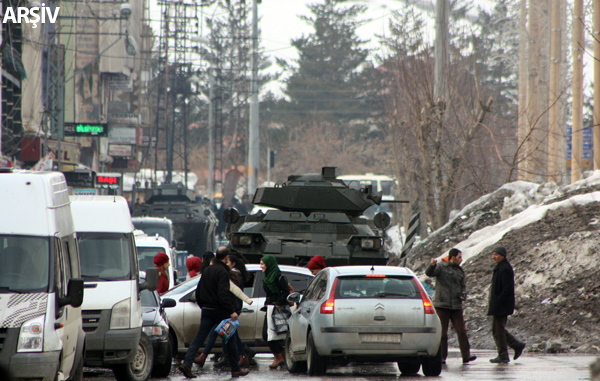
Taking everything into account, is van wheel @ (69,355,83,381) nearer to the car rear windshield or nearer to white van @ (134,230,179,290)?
the car rear windshield

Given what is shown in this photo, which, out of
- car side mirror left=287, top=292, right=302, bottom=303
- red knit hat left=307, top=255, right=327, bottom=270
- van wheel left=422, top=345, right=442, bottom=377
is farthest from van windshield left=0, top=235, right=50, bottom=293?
red knit hat left=307, top=255, right=327, bottom=270

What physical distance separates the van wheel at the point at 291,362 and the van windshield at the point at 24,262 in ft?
15.4

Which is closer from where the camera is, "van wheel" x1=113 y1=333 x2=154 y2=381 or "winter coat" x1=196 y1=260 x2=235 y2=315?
"van wheel" x1=113 y1=333 x2=154 y2=381

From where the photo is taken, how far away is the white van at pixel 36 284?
789 cm

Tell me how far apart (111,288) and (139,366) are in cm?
113

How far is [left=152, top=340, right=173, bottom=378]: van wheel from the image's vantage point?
11.9 m

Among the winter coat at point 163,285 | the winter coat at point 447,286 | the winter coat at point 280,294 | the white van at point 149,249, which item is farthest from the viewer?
the white van at point 149,249

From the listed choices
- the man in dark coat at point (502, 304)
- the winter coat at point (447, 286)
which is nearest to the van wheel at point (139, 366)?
the winter coat at point (447, 286)

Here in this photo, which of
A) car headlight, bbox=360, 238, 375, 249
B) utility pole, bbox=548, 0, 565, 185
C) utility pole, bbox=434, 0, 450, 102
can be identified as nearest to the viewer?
car headlight, bbox=360, 238, 375, 249

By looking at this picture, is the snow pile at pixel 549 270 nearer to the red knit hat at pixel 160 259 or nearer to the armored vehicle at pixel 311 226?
the armored vehicle at pixel 311 226

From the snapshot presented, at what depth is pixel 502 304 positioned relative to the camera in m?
13.2

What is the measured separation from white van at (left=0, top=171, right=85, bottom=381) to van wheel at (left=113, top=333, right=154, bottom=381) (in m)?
1.88

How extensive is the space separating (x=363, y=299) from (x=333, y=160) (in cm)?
7098

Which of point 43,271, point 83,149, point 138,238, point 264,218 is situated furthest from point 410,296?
point 83,149
